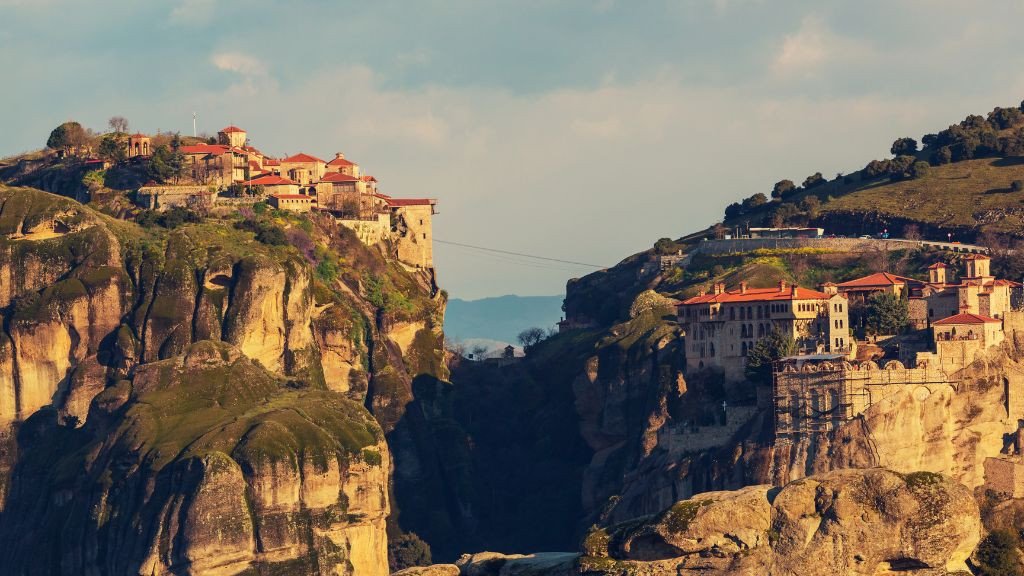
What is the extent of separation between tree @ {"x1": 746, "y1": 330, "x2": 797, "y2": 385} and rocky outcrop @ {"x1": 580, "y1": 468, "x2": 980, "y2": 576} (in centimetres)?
5373

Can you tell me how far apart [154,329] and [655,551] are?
9227 cm

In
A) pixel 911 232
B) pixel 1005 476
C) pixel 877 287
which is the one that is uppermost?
pixel 911 232

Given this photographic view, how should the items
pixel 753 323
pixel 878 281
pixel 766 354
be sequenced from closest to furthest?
pixel 766 354
pixel 753 323
pixel 878 281

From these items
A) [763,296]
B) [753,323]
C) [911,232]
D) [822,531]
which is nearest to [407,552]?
[753,323]

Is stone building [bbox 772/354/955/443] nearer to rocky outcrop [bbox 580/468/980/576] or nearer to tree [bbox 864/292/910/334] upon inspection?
tree [bbox 864/292/910/334]

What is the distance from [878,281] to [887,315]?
7.17 meters

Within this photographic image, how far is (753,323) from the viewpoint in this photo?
164000 millimetres

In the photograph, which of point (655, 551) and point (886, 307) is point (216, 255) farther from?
point (655, 551)

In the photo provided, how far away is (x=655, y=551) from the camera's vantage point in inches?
4087

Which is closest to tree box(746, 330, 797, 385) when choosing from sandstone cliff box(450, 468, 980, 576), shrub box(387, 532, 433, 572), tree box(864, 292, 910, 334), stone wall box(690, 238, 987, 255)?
tree box(864, 292, 910, 334)

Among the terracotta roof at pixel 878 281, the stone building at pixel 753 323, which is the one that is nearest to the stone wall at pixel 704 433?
the stone building at pixel 753 323

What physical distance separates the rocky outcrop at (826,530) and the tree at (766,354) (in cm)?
5373

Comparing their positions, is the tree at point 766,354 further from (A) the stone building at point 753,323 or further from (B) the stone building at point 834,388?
(B) the stone building at point 834,388

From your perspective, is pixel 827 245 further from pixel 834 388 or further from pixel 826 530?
pixel 826 530
